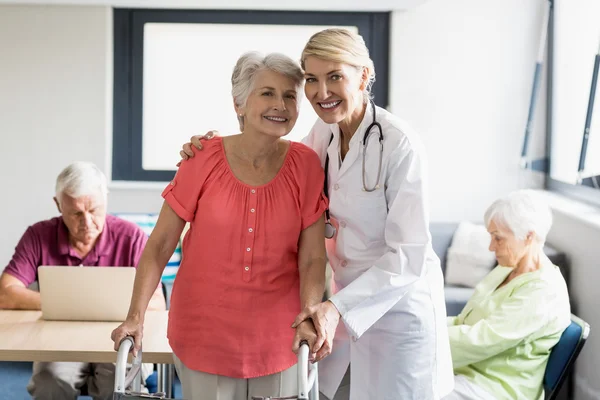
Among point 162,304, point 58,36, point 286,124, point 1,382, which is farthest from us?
point 58,36

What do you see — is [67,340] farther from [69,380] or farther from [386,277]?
[386,277]

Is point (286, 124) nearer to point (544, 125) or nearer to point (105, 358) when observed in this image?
point (105, 358)

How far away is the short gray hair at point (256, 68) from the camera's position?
6.39ft

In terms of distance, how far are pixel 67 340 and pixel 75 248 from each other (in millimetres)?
669

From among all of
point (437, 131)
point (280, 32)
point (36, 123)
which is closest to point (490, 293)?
point (437, 131)

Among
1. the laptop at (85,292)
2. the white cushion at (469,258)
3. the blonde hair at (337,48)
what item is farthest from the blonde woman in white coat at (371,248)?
the white cushion at (469,258)

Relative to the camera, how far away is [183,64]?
193 inches

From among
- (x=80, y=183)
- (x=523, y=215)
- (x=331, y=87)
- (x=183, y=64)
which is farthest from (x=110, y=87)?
(x=331, y=87)

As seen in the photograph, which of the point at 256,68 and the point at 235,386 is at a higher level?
the point at 256,68

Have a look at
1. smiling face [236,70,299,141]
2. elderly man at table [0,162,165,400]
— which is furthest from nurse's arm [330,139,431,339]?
elderly man at table [0,162,165,400]

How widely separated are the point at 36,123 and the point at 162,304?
7.69 ft

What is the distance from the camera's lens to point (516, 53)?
480cm

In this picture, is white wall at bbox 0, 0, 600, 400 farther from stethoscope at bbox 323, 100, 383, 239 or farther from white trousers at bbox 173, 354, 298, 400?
white trousers at bbox 173, 354, 298, 400

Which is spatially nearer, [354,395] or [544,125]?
[354,395]
